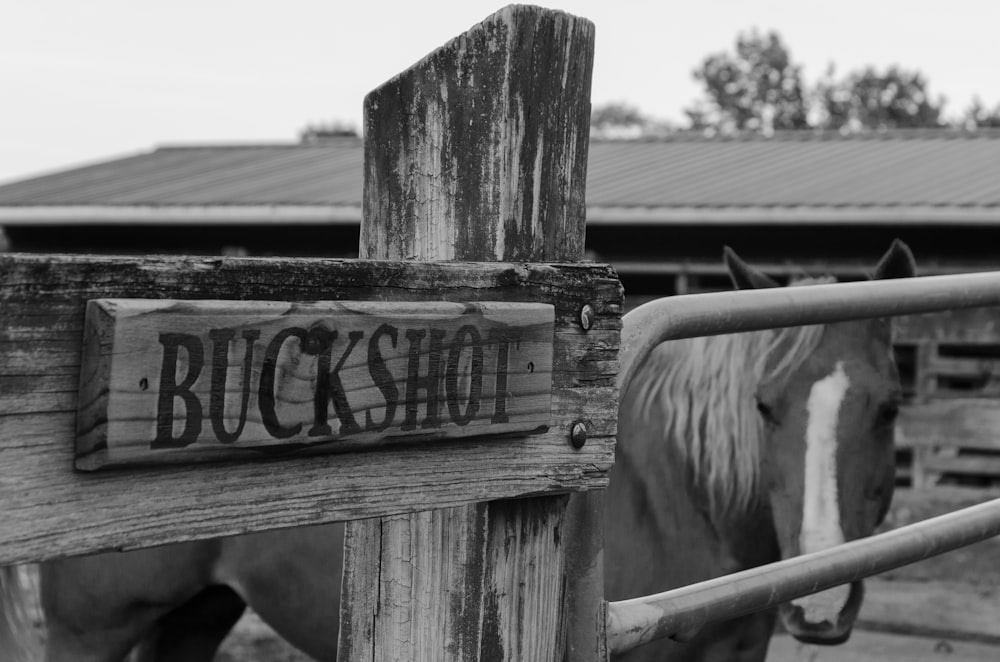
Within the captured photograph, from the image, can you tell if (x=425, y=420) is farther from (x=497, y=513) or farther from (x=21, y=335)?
(x=21, y=335)

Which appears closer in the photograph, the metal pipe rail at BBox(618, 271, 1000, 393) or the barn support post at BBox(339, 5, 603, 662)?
the barn support post at BBox(339, 5, 603, 662)

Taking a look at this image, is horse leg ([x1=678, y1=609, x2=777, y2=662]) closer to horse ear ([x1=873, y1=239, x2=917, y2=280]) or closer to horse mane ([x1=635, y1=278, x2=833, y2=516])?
horse mane ([x1=635, y1=278, x2=833, y2=516])

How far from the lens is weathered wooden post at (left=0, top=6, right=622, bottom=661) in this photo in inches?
31.0

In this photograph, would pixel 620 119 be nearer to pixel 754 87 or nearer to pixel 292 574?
pixel 754 87

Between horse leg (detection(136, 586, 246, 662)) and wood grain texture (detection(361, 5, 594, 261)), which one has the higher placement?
wood grain texture (detection(361, 5, 594, 261))

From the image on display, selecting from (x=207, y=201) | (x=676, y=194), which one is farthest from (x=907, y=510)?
(x=207, y=201)

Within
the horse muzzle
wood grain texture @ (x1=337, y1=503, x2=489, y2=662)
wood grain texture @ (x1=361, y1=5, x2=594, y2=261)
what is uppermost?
wood grain texture @ (x1=361, y1=5, x2=594, y2=261)

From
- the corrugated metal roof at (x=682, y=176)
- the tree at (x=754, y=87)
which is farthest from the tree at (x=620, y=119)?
the corrugated metal roof at (x=682, y=176)

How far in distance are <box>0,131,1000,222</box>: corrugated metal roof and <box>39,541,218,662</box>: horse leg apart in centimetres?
632

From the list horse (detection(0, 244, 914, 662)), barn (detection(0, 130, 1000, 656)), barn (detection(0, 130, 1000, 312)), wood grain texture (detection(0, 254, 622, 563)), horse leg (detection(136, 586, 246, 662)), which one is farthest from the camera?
barn (detection(0, 130, 1000, 312))

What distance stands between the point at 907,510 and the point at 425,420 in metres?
8.54

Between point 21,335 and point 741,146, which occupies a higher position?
point 741,146

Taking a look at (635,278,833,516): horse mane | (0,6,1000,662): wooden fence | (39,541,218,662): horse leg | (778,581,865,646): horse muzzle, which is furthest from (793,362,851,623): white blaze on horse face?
(39,541,218,662): horse leg

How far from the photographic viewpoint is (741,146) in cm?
1217
